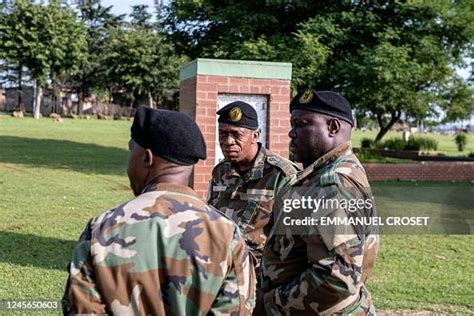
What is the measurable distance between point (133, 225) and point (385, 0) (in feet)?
47.9

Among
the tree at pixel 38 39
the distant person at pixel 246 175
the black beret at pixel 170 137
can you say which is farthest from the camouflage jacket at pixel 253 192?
the tree at pixel 38 39

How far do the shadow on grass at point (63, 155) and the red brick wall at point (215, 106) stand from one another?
978 centimetres

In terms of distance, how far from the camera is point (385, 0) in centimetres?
1497

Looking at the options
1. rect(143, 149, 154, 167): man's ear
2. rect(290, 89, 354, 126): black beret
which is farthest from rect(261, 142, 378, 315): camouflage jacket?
rect(143, 149, 154, 167): man's ear

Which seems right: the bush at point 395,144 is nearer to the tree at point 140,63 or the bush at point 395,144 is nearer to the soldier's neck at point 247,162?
the tree at point 140,63

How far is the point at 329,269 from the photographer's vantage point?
212 centimetres

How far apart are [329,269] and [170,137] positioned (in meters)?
0.81

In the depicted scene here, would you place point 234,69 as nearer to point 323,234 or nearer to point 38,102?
point 323,234

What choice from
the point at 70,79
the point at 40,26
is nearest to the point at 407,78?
the point at 40,26

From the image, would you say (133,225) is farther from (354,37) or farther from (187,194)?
(354,37)

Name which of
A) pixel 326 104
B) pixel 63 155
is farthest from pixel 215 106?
pixel 63 155

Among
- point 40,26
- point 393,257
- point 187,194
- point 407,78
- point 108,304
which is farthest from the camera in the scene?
point 40,26

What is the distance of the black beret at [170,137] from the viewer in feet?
5.65

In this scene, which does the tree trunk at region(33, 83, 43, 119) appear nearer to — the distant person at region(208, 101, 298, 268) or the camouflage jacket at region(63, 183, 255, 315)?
the distant person at region(208, 101, 298, 268)
